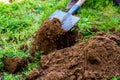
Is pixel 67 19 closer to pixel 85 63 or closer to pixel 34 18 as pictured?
pixel 34 18

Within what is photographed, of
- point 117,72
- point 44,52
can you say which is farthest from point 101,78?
point 44,52

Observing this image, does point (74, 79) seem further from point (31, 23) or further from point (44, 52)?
point (31, 23)

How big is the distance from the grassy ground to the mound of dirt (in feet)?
1.37

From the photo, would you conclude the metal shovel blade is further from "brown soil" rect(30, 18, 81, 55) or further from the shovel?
"brown soil" rect(30, 18, 81, 55)

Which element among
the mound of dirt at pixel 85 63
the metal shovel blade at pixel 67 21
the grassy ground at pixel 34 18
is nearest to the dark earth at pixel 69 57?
the mound of dirt at pixel 85 63

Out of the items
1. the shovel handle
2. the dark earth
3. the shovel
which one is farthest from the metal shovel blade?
the shovel handle

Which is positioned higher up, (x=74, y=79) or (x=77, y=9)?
(x=77, y=9)

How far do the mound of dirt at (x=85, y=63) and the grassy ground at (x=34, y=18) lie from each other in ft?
1.37

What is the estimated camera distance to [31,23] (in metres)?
5.58

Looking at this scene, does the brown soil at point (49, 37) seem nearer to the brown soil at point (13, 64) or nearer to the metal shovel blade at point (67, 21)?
the metal shovel blade at point (67, 21)

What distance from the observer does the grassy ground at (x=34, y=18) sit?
5070 millimetres

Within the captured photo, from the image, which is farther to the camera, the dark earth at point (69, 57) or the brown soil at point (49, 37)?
the brown soil at point (49, 37)

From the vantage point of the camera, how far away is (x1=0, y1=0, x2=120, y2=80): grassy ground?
5070 mm

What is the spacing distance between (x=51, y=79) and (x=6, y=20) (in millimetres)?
2240
